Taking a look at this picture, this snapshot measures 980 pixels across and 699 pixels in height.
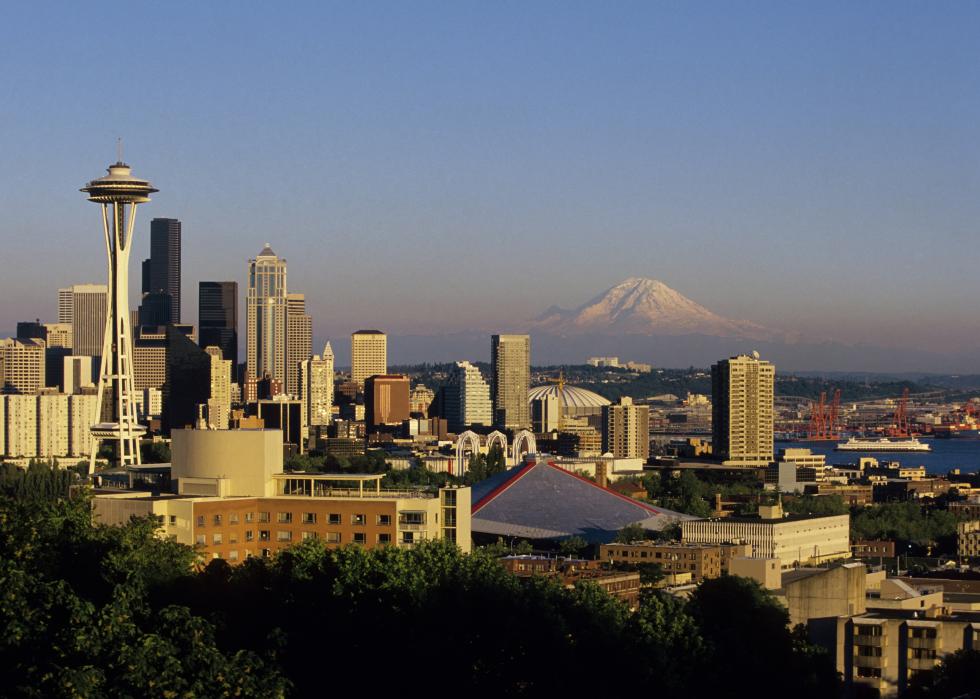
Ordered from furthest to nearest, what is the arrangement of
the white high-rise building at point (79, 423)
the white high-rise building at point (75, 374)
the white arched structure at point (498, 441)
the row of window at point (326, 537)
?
the white high-rise building at point (75, 374)
the white high-rise building at point (79, 423)
the white arched structure at point (498, 441)
the row of window at point (326, 537)

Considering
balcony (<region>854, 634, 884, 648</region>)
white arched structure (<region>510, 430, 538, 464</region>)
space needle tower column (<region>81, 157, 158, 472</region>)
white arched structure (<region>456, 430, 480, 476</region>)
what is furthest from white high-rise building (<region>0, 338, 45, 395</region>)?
balcony (<region>854, 634, 884, 648</region>)

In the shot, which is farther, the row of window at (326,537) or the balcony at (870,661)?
the row of window at (326,537)

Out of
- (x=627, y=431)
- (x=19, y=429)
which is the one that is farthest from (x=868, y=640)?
(x=627, y=431)

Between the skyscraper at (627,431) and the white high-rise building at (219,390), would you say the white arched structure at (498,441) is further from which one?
the white high-rise building at (219,390)

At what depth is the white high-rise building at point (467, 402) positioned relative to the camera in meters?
196

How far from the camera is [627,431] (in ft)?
522

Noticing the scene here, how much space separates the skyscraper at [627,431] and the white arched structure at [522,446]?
2300cm

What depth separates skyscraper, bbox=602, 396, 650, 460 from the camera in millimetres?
158500

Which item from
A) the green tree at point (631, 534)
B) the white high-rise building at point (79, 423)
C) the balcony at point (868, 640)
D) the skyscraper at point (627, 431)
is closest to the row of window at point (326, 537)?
the balcony at point (868, 640)

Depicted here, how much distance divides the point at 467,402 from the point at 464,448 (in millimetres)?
61143

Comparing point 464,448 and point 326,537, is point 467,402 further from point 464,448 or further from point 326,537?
point 326,537

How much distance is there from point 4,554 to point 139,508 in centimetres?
1171

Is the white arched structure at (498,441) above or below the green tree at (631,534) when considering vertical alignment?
above

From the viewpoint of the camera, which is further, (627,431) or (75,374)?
(75,374)
